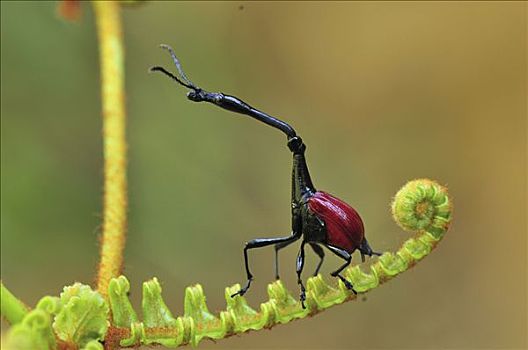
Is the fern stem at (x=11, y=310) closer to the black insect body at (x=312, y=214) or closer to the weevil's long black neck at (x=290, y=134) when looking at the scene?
the black insect body at (x=312, y=214)

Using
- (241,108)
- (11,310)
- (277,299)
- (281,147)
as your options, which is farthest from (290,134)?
(281,147)

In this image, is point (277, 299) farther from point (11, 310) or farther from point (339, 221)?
point (11, 310)

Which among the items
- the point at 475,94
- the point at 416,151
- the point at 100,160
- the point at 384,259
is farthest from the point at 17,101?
the point at 384,259

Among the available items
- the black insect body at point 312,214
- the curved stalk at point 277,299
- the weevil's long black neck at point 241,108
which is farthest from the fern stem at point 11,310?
the weevil's long black neck at point 241,108

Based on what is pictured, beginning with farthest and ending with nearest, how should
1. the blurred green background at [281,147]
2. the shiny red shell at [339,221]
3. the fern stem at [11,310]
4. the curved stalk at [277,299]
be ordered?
the blurred green background at [281,147] → the shiny red shell at [339,221] → the curved stalk at [277,299] → the fern stem at [11,310]

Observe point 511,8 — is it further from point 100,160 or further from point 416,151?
point 100,160

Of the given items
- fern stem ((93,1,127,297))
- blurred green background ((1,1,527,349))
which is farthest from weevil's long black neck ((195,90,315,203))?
blurred green background ((1,1,527,349))
